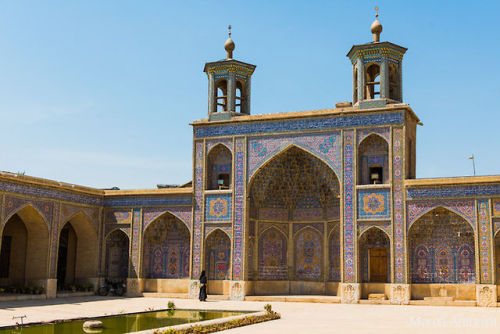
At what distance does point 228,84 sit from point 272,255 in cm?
542

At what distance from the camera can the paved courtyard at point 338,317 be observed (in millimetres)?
9211

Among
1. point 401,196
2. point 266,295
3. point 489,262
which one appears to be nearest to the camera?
point 489,262

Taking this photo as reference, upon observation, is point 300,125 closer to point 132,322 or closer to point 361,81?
point 361,81

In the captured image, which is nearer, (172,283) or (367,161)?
(367,161)

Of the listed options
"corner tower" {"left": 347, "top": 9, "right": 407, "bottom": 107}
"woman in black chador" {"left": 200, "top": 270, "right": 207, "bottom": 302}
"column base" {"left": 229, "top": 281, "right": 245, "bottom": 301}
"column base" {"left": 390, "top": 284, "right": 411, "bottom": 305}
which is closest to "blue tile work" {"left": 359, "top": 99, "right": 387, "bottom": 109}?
"corner tower" {"left": 347, "top": 9, "right": 407, "bottom": 107}

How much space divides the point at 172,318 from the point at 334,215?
25.7ft

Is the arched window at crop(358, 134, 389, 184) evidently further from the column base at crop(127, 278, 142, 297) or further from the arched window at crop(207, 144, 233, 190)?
the column base at crop(127, 278, 142, 297)

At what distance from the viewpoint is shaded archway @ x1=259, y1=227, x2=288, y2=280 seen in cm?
1805

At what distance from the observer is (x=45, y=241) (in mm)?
16812

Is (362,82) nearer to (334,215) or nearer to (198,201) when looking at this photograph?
(334,215)

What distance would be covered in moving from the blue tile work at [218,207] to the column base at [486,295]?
7016mm

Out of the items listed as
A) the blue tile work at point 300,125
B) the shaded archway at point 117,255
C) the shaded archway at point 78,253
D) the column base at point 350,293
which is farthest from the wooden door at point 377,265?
the shaded archway at point 78,253

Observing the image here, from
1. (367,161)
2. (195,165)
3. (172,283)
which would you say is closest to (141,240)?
(172,283)

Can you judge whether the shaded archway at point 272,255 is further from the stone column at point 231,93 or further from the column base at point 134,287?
the stone column at point 231,93
